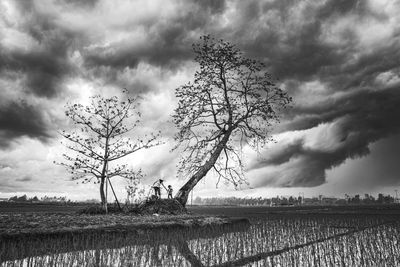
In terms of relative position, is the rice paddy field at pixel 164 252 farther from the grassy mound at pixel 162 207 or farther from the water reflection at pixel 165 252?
the grassy mound at pixel 162 207

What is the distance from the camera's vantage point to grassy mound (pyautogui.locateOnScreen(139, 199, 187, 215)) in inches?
776

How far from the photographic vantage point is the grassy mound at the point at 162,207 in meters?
19.7

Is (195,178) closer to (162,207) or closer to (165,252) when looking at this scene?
(162,207)

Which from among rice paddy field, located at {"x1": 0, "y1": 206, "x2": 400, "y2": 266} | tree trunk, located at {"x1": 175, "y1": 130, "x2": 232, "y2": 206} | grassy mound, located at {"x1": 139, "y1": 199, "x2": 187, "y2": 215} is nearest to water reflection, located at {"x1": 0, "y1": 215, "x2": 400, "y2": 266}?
rice paddy field, located at {"x1": 0, "y1": 206, "x2": 400, "y2": 266}

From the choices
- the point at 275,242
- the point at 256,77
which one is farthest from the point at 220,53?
the point at 275,242

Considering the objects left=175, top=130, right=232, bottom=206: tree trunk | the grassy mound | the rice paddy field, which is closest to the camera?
the rice paddy field

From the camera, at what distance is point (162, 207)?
19922 millimetres

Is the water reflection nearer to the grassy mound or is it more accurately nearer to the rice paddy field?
the rice paddy field

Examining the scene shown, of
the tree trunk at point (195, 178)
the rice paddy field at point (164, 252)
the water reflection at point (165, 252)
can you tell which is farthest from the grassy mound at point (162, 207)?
the rice paddy field at point (164, 252)

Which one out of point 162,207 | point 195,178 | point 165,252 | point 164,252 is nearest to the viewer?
point 164,252

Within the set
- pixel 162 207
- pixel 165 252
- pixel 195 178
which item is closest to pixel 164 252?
pixel 165 252

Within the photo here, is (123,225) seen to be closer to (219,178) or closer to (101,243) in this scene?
(101,243)

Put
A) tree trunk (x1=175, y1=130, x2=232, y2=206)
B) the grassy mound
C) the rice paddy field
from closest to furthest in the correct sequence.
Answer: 1. the rice paddy field
2. the grassy mound
3. tree trunk (x1=175, y1=130, x2=232, y2=206)

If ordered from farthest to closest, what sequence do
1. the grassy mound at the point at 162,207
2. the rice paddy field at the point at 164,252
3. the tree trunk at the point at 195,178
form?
1. the tree trunk at the point at 195,178
2. the grassy mound at the point at 162,207
3. the rice paddy field at the point at 164,252
